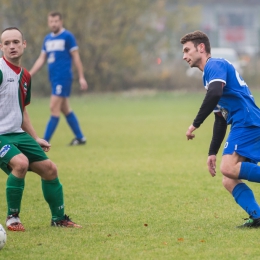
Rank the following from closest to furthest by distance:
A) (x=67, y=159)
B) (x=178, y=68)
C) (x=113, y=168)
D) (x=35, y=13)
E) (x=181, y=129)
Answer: (x=113, y=168), (x=67, y=159), (x=181, y=129), (x=35, y=13), (x=178, y=68)

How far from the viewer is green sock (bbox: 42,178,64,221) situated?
19.3ft

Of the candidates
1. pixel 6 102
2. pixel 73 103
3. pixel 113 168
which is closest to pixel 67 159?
pixel 113 168

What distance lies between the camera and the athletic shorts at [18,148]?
5.66m

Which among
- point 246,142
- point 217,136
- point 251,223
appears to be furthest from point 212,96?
point 251,223

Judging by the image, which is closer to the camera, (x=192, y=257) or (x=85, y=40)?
(x=192, y=257)

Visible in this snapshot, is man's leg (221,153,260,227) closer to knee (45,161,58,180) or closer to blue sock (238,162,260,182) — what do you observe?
blue sock (238,162,260,182)

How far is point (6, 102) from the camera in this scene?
5.80 m

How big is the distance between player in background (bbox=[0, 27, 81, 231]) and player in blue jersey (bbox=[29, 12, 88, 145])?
6086 millimetres

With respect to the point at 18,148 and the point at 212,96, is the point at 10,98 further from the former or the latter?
the point at 212,96

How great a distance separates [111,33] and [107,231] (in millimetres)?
24117

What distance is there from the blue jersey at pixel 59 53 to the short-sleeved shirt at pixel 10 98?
250 inches

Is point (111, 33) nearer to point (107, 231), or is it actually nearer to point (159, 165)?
Answer: point (159, 165)

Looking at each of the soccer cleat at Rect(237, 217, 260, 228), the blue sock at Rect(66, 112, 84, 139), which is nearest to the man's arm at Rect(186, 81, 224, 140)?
the soccer cleat at Rect(237, 217, 260, 228)

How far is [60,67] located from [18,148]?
6670mm
